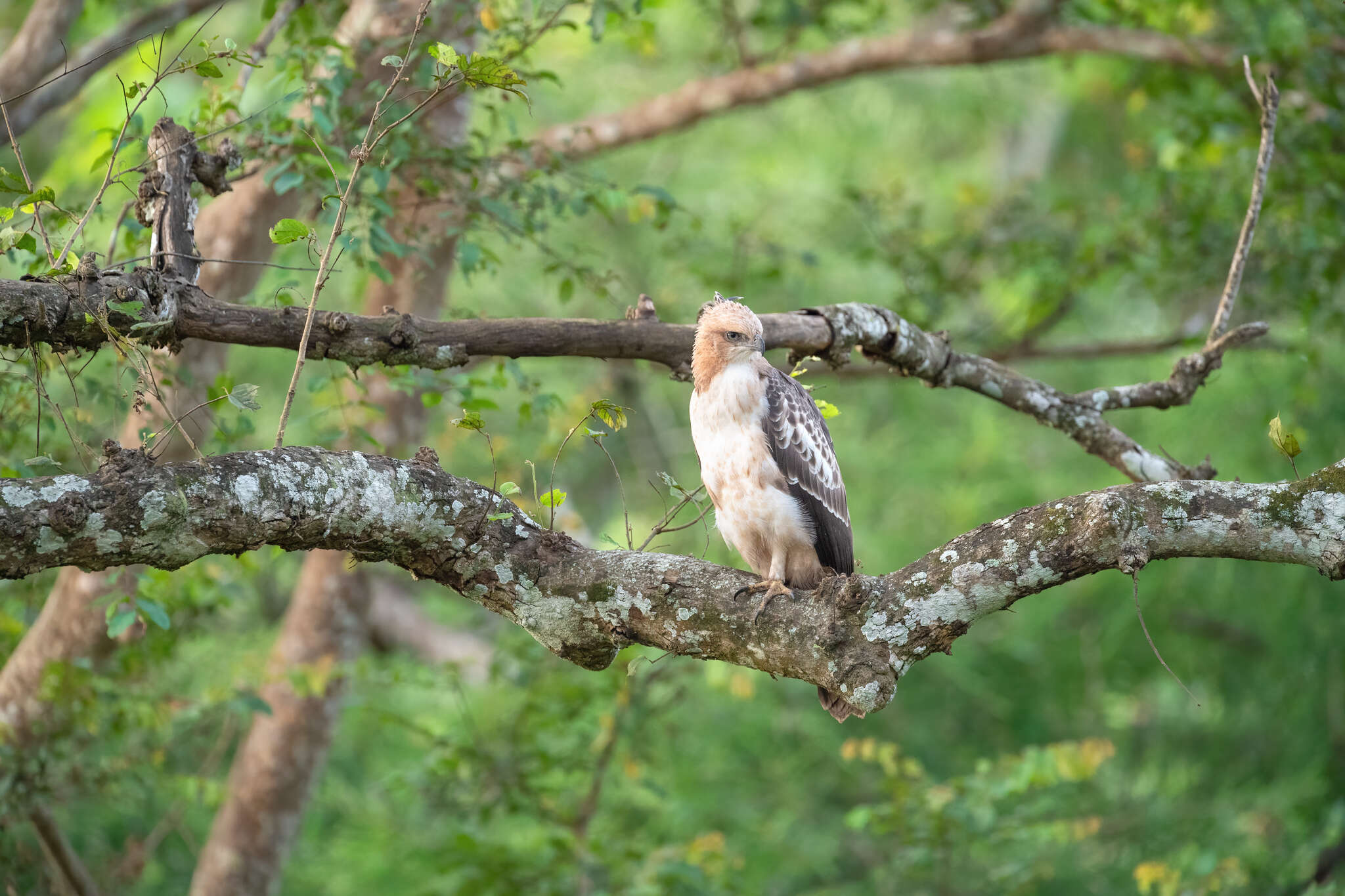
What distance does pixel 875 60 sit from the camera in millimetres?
7457

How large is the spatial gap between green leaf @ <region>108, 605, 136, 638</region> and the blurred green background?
22.0 inches

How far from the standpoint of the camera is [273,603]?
36.2 feet

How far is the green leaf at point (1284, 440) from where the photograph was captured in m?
2.82

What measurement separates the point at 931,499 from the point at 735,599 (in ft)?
31.9

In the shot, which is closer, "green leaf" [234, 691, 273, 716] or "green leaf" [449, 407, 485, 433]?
"green leaf" [449, 407, 485, 433]

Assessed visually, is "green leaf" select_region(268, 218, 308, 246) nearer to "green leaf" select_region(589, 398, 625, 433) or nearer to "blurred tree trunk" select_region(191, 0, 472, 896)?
"green leaf" select_region(589, 398, 625, 433)

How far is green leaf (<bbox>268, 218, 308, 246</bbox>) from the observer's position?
2.85 metres

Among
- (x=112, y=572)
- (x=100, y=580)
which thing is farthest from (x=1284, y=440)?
(x=100, y=580)

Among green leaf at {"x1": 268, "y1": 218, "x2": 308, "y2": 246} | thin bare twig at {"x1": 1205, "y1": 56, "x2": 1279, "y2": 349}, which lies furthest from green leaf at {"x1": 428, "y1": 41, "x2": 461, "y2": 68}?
thin bare twig at {"x1": 1205, "y1": 56, "x2": 1279, "y2": 349}

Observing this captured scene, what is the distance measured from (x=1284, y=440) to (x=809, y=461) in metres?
1.60

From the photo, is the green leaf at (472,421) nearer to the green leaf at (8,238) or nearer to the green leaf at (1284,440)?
the green leaf at (8,238)

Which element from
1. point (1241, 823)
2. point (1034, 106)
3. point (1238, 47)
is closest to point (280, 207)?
point (1238, 47)

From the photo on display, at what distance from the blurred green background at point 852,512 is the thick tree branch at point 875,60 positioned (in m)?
0.19

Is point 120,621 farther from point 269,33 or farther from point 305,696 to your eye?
point 305,696
